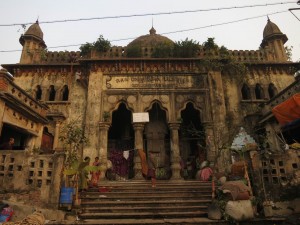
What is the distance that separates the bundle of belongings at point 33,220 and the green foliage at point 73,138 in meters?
2.48

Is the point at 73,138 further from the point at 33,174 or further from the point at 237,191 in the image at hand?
the point at 237,191

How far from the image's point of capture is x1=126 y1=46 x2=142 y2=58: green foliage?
Answer: 15.3 m

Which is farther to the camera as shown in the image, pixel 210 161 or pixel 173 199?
pixel 210 161

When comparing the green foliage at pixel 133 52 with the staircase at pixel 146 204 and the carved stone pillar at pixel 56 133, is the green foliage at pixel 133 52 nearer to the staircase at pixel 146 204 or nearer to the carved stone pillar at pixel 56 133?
the carved stone pillar at pixel 56 133

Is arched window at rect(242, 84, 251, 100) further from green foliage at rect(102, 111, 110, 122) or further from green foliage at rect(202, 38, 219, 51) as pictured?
green foliage at rect(102, 111, 110, 122)

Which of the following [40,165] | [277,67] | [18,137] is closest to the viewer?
[40,165]

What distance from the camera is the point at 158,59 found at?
581 inches

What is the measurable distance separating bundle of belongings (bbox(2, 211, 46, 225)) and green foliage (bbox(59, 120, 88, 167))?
2.48m

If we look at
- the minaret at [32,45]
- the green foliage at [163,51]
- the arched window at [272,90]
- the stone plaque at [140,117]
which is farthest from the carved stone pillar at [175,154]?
the minaret at [32,45]

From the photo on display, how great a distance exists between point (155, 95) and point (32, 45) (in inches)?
349

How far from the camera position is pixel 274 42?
16.6m

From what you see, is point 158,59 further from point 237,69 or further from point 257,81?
point 257,81

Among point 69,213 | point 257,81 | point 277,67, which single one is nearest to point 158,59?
point 257,81

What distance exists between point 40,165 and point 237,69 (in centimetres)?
1179
